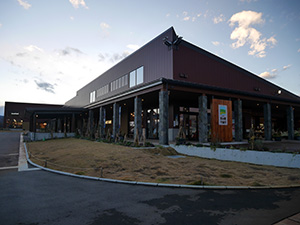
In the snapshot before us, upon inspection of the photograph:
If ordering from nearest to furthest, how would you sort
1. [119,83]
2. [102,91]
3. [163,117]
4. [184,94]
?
1. [163,117]
2. [184,94]
3. [119,83]
4. [102,91]

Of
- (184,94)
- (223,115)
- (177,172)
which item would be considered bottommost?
(177,172)

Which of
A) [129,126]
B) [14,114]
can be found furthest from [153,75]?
[14,114]

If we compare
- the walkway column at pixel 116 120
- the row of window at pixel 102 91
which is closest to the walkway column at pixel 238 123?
the walkway column at pixel 116 120

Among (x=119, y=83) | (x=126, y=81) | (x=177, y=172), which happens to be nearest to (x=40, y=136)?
(x=119, y=83)

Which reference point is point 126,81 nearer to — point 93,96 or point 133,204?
point 93,96

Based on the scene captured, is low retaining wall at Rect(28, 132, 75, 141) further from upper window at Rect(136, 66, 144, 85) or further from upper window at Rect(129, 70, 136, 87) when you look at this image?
upper window at Rect(136, 66, 144, 85)

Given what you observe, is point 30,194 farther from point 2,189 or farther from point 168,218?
point 168,218

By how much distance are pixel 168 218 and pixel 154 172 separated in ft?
16.4

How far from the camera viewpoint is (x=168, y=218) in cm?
448

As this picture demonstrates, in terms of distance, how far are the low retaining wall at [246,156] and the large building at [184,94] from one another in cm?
252

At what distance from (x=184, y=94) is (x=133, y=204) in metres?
16.0

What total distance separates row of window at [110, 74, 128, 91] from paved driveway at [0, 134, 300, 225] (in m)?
23.0

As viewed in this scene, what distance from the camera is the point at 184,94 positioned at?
20.2 m

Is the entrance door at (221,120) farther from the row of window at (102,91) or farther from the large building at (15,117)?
the large building at (15,117)
